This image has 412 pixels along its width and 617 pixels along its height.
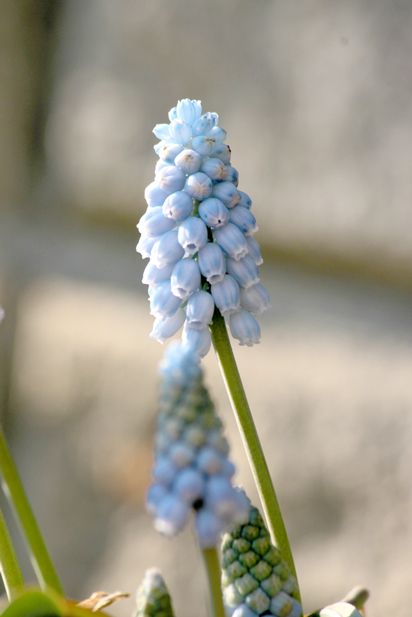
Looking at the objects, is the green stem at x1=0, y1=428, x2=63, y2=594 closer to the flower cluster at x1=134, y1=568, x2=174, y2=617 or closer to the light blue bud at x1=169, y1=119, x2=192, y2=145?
the flower cluster at x1=134, y1=568, x2=174, y2=617

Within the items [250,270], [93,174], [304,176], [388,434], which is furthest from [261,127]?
[250,270]

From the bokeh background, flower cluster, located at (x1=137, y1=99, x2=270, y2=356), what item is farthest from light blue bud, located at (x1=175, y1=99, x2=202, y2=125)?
the bokeh background

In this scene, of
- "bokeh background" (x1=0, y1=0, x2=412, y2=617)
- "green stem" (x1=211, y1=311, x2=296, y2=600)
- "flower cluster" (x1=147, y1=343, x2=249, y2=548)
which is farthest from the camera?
"bokeh background" (x1=0, y1=0, x2=412, y2=617)

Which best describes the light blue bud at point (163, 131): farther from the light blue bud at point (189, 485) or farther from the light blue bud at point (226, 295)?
the light blue bud at point (189, 485)

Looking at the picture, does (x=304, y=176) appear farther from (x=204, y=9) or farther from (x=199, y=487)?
(x=199, y=487)

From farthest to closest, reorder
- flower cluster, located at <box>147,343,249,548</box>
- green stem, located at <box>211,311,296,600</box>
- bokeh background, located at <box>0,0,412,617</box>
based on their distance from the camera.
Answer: bokeh background, located at <box>0,0,412,617</box>, green stem, located at <box>211,311,296,600</box>, flower cluster, located at <box>147,343,249,548</box>

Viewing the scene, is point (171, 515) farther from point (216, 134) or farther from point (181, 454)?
point (216, 134)
